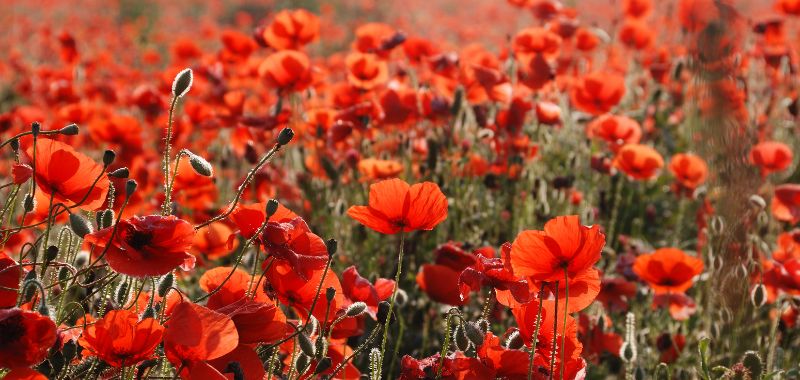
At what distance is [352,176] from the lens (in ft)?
11.7

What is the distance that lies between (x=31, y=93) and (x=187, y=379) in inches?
196

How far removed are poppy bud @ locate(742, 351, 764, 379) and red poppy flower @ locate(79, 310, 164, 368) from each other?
1183 millimetres

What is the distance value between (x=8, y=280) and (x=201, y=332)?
1.29 feet

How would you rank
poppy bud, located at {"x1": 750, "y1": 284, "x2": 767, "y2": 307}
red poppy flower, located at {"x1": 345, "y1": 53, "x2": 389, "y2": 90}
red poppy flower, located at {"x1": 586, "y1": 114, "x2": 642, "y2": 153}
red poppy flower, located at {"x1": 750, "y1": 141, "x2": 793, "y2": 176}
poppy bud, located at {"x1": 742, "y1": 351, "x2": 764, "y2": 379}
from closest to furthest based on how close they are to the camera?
poppy bud, located at {"x1": 742, "y1": 351, "x2": 764, "y2": 379}
poppy bud, located at {"x1": 750, "y1": 284, "x2": 767, "y2": 307}
red poppy flower, located at {"x1": 750, "y1": 141, "x2": 793, "y2": 176}
red poppy flower, located at {"x1": 345, "y1": 53, "x2": 389, "y2": 90}
red poppy flower, located at {"x1": 586, "y1": 114, "x2": 642, "y2": 153}

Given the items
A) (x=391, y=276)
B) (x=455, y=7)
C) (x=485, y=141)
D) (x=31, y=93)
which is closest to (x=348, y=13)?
(x=455, y=7)

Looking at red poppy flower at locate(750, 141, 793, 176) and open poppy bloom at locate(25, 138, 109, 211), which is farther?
red poppy flower at locate(750, 141, 793, 176)

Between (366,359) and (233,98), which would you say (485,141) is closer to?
(233,98)

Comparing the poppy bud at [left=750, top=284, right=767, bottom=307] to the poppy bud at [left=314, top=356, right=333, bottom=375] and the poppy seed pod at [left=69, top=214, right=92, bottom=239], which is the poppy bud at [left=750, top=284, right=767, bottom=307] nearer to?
the poppy bud at [left=314, top=356, right=333, bottom=375]

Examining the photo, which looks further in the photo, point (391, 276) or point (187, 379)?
point (391, 276)

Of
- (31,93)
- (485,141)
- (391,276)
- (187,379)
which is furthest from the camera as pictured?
(31,93)

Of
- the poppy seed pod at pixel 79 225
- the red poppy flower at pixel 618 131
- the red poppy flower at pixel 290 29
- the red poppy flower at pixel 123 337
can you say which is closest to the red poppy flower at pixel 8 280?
the poppy seed pod at pixel 79 225

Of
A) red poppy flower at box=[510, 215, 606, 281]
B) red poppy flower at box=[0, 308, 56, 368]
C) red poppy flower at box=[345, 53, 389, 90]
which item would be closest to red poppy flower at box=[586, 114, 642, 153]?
red poppy flower at box=[345, 53, 389, 90]

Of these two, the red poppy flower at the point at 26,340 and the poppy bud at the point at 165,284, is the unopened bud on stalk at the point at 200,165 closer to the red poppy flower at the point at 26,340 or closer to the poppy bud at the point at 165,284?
the poppy bud at the point at 165,284

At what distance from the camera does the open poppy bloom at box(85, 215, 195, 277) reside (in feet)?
4.62
